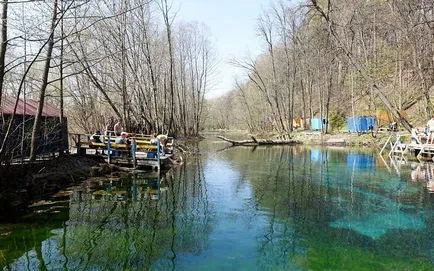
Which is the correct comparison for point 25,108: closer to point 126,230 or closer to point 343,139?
point 126,230

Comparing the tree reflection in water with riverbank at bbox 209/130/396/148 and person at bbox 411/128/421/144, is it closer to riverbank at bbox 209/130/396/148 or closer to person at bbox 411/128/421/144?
person at bbox 411/128/421/144

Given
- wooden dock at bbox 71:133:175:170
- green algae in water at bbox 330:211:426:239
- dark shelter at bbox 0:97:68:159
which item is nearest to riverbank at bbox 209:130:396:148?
wooden dock at bbox 71:133:175:170

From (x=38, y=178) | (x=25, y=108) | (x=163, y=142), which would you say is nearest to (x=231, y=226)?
(x=38, y=178)

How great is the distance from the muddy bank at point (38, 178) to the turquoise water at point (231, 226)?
2.06 feet

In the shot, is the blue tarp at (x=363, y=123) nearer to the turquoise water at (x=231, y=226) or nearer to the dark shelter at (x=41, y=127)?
the turquoise water at (x=231, y=226)

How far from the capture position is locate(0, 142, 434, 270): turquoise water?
695 cm

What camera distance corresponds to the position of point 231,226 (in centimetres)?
921

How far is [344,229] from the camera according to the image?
8.79 metres

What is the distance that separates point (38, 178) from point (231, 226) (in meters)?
7.12

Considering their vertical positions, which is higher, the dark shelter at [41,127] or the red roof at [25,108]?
the red roof at [25,108]

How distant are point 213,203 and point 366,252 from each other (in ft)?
17.3

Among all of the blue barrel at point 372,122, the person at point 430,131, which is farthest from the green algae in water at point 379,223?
the blue barrel at point 372,122

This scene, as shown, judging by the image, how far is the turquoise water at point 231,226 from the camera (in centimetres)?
695

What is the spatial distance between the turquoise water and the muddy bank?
2.06 ft
